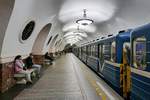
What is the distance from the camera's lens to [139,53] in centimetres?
595

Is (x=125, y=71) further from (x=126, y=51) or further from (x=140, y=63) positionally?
(x=140, y=63)

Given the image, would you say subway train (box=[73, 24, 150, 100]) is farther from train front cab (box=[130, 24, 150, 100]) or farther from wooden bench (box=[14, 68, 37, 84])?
wooden bench (box=[14, 68, 37, 84])

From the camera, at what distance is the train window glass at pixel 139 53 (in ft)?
18.3

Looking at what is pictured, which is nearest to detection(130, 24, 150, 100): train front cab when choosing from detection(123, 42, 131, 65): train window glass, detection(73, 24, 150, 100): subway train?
detection(73, 24, 150, 100): subway train

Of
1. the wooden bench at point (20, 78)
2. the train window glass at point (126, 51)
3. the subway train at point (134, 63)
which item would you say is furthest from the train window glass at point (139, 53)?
the wooden bench at point (20, 78)

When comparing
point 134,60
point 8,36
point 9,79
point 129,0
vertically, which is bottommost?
point 9,79

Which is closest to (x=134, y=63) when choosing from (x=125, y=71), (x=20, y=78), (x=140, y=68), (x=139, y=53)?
(x=139, y=53)

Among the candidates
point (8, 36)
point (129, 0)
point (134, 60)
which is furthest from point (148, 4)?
point (8, 36)

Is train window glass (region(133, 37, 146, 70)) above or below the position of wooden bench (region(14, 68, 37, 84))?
above

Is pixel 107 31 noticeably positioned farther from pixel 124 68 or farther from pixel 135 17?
pixel 124 68

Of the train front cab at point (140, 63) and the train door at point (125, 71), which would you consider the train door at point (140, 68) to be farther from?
the train door at point (125, 71)

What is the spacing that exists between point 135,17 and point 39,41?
8669 millimetres

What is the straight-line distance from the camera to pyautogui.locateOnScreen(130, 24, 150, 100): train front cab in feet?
17.5

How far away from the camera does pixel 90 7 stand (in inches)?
646
